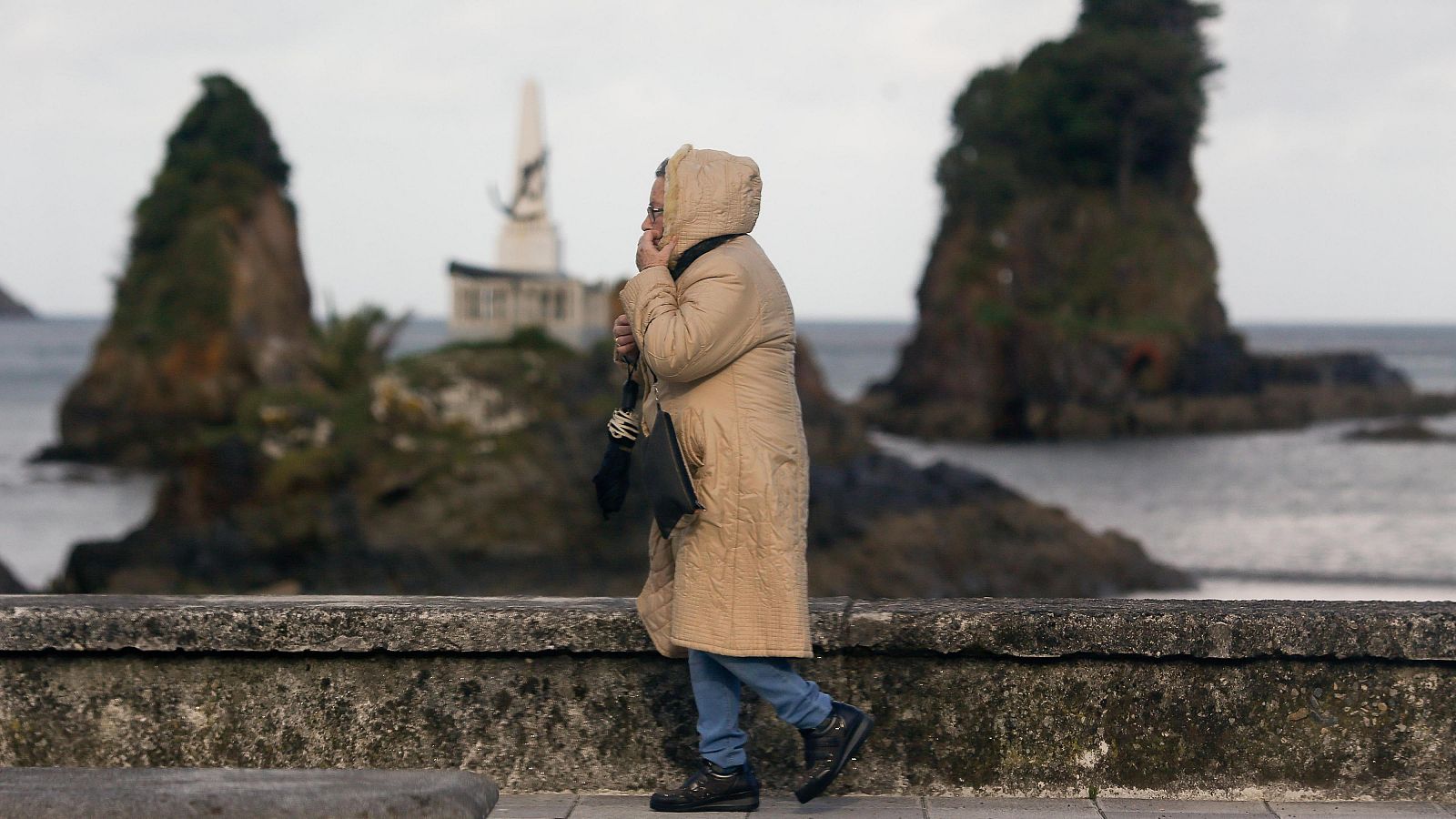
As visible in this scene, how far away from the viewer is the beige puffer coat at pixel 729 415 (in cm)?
386

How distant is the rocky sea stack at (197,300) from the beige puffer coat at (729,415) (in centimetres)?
5052

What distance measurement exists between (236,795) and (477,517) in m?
20.4

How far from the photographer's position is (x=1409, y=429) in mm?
64750

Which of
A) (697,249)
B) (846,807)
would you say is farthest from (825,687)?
(697,249)

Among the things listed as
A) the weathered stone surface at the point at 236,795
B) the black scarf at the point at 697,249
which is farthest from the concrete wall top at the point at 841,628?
the weathered stone surface at the point at 236,795

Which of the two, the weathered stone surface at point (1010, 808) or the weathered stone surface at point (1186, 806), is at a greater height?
the weathered stone surface at point (1186, 806)

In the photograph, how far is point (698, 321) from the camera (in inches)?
150

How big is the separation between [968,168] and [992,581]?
46.3 metres

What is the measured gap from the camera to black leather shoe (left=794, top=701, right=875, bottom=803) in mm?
4047

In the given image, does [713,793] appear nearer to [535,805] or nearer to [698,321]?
[535,805]

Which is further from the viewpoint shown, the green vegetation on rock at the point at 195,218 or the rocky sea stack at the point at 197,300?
the green vegetation on rock at the point at 195,218

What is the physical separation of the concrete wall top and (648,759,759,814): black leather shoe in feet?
1.53

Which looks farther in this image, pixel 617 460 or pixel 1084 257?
pixel 1084 257

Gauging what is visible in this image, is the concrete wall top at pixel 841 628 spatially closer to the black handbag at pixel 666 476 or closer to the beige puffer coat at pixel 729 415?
the beige puffer coat at pixel 729 415
